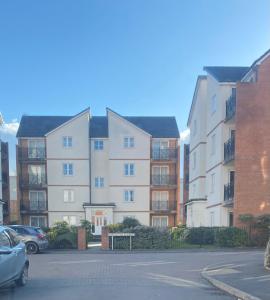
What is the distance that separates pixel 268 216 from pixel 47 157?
80.1 ft

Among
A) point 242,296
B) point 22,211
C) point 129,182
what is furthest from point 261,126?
point 22,211

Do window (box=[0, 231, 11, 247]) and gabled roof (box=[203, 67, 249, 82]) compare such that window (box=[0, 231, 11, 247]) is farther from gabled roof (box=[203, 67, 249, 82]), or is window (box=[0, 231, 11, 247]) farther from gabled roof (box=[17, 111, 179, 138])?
gabled roof (box=[17, 111, 179, 138])

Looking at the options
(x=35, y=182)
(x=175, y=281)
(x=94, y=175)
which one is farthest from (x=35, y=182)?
(x=175, y=281)

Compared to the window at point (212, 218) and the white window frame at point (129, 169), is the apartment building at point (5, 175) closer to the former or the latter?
the white window frame at point (129, 169)

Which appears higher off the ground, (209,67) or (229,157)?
(209,67)

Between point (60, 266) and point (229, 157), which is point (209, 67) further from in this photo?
point (60, 266)

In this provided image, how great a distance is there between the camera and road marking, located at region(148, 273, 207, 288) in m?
9.62

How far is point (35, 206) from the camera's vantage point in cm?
3894

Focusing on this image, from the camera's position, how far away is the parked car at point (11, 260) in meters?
7.69

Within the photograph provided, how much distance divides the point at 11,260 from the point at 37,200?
32.2m

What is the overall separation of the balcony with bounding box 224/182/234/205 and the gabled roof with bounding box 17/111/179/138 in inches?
654

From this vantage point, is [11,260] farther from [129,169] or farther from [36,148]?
[36,148]

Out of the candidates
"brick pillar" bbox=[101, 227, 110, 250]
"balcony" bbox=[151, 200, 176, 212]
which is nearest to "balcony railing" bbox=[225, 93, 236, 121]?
"brick pillar" bbox=[101, 227, 110, 250]

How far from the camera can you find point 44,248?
63.3ft
